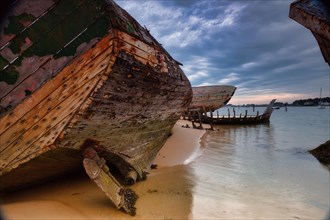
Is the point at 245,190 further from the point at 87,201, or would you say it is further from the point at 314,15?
the point at 314,15

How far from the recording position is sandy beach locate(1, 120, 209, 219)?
11.5 feet

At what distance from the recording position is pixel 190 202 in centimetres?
447

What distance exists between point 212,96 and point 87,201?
27.2m

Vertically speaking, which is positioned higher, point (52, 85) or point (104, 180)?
point (52, 85)

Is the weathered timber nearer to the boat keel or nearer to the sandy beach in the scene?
the sandy beach

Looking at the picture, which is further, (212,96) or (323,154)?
(212,96)

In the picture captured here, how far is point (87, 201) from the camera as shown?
4059 mm

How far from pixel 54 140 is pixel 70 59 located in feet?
3.22

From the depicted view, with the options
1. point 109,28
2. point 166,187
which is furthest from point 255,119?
point 109,28

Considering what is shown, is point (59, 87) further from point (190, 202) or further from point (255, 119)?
Result: point (255, 119)

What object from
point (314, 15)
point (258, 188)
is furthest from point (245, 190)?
point (314, 15)

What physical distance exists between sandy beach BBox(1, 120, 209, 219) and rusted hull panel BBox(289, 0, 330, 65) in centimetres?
306

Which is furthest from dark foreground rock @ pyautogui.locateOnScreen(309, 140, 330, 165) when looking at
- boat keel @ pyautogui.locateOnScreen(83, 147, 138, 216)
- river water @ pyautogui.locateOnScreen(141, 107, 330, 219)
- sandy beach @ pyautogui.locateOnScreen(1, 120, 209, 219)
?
boat keel @ pyautogui.locateOnScreen(83, 147, 138, 216)

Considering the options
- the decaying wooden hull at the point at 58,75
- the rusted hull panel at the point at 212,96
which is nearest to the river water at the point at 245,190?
the decaying wooden hull at the point at 58,75
